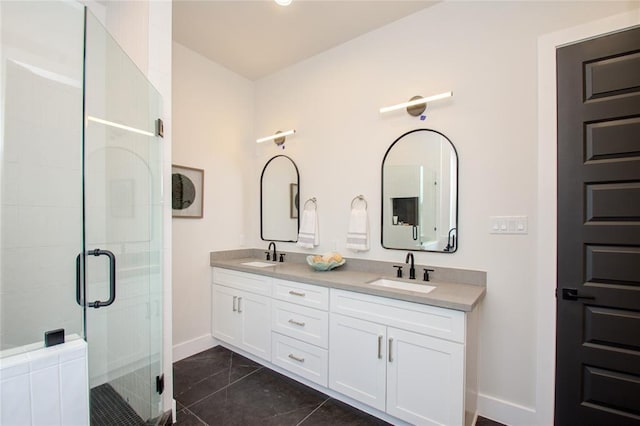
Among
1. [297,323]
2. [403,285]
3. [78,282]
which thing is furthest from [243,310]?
[78,282]

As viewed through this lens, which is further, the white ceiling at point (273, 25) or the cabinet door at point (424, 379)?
the white ceiling at point (273, 25)

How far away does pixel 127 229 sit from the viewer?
1838 mm

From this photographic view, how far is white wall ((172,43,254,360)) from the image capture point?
2.79m

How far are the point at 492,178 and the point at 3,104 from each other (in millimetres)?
3055

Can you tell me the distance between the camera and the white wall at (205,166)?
2785 millimetres

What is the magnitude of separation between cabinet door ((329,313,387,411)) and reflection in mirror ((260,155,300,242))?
1.24m

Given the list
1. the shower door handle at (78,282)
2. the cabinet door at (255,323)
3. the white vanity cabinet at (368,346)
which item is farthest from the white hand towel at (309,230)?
the shower door handle at (78,282)

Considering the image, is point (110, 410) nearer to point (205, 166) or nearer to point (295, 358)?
point (295, 358)

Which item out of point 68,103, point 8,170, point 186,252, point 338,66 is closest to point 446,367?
point 186,252

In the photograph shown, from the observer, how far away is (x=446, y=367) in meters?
1.62

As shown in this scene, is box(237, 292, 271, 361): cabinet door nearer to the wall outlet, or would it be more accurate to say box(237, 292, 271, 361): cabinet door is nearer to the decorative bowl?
the decorative bowl

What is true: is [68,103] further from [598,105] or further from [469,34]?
→ [598,105]

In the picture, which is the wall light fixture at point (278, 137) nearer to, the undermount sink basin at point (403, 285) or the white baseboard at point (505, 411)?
the undermount sink basin at point (403, 285)

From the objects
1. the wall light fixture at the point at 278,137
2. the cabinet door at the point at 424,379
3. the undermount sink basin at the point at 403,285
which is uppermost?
the wall light fixture at the point at 278,137
